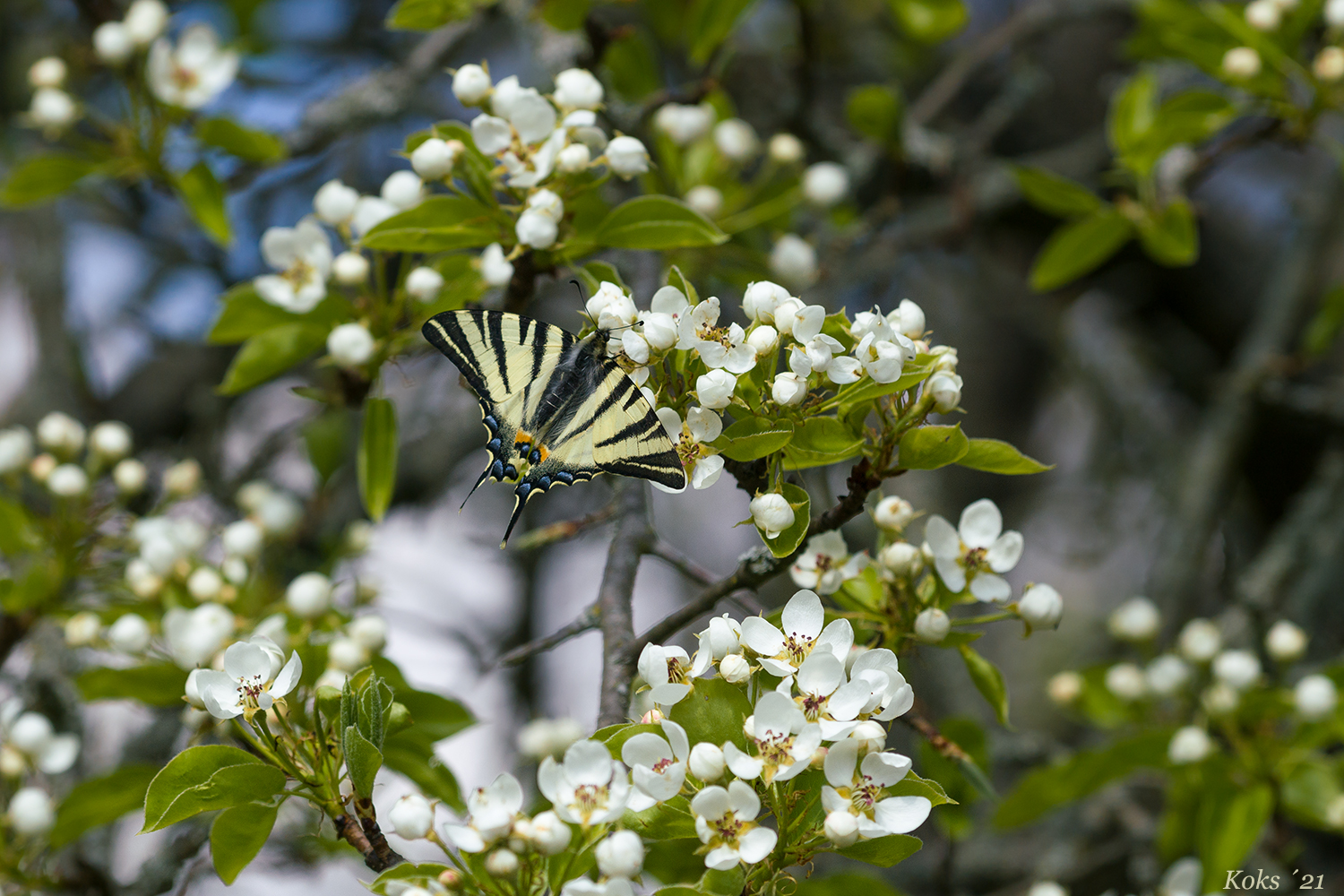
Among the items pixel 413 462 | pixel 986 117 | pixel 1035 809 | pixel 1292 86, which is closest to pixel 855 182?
pixel 986 117

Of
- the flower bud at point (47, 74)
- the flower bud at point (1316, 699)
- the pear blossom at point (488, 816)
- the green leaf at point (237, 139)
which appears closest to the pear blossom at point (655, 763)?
the pear blossom at point (488, 816)

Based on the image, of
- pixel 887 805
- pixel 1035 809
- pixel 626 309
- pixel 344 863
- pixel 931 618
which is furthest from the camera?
pixel 344 863

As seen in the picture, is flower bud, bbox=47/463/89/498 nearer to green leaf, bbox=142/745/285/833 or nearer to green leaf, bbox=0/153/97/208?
green leaf, bbox=0/153/97/208

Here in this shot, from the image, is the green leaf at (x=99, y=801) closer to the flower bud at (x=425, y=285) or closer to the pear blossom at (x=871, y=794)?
the flower bud at (x=425, y=285)

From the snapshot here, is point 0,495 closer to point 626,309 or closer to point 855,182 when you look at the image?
point 626,309

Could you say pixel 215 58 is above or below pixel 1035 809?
above

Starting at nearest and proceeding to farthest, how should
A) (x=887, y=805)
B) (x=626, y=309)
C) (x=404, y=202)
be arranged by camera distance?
1. (x=887, y=805)
2. (x=626, y=309)
3. (x=404, y=202)

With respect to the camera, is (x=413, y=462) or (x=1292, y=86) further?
(x=413, y=462)
